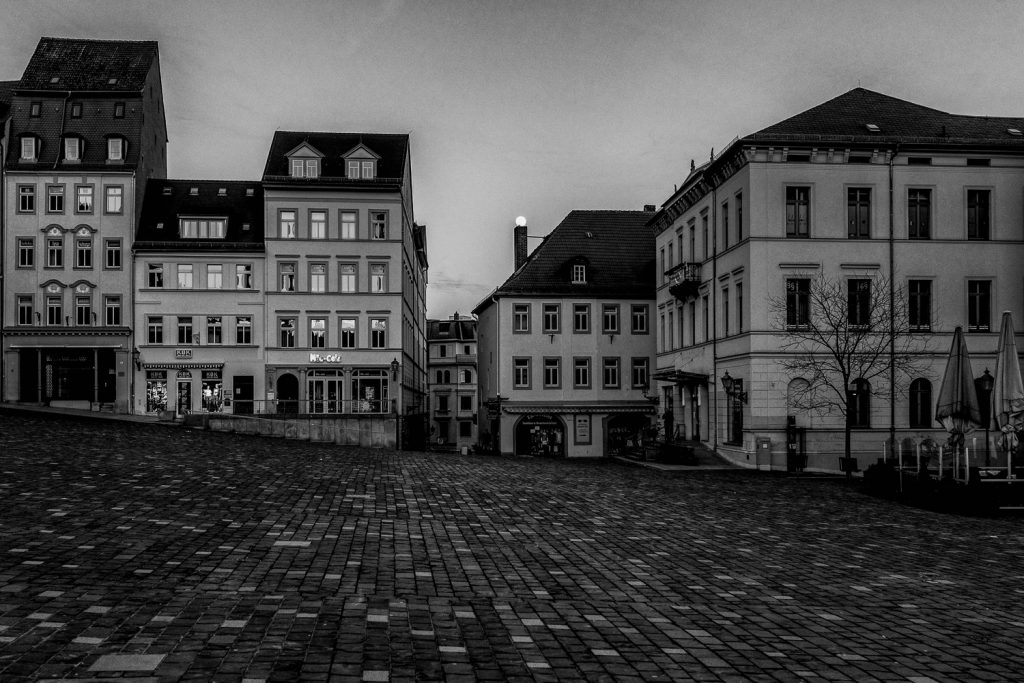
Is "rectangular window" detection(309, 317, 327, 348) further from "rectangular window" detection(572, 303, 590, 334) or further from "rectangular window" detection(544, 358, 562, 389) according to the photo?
A: "rectangular window" detection(572, 303, 590, 334)

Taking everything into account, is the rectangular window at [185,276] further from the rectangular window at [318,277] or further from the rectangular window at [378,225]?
the rectangular window at [378,225]

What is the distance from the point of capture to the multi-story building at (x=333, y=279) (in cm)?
5406

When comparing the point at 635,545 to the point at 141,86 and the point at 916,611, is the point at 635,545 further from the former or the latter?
the point at 141,86

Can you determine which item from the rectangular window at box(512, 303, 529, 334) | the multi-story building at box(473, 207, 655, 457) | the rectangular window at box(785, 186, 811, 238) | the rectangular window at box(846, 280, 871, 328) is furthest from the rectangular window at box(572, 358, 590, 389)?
the rectangular window at box(785, 186, 811, 238)

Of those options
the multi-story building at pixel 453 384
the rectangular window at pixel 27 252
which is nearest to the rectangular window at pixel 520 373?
the rectangular window at pixel 27 252

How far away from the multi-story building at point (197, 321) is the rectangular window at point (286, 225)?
135 centimetres

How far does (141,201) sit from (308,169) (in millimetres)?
9842

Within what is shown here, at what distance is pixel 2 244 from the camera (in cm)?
5388

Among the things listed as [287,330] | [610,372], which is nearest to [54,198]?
[287,330]

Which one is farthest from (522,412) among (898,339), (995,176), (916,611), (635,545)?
Result: (916,611)

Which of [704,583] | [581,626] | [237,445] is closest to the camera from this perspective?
[581,626]

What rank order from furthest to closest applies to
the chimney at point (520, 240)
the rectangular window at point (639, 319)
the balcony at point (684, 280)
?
the chimney at point (520, 240)
the rectangular window at point (639, 319)
the balcony at point (684, 280)

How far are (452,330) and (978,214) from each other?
85147 mm

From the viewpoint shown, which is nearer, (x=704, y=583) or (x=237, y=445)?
(x=704, y=583)
